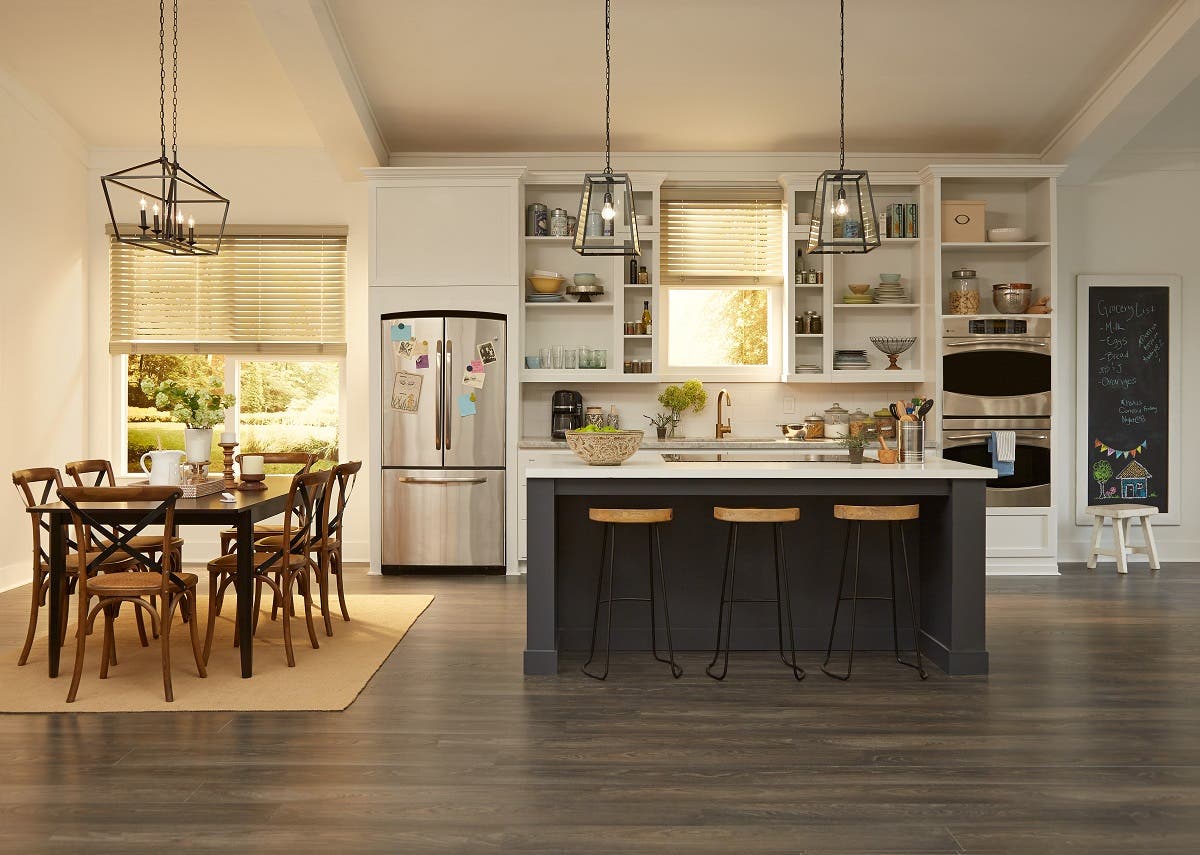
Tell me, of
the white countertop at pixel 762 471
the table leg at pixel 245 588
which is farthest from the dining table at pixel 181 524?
the white countertop at pixel 762 471

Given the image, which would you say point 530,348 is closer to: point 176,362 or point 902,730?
point 176,362

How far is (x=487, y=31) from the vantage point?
565 centimetres

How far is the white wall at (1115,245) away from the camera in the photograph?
714 centimetres

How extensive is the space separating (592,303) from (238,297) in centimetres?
275

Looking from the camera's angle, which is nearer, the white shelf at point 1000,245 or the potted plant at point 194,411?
the potted plant at point 194,411

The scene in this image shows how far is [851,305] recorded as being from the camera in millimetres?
6871

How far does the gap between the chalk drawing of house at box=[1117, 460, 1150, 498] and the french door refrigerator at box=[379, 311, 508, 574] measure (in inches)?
188

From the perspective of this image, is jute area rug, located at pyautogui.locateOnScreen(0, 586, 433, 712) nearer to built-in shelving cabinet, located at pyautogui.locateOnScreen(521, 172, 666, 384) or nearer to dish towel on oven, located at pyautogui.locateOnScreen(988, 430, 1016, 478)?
built-in shelving cabinet, located at pyautogui.locateOnScreen(521, 172, 666, 384)

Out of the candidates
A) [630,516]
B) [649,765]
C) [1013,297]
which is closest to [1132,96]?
[1013,297]

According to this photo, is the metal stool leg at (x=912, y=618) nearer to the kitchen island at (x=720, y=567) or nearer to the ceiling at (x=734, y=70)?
the kitchen island at (x=720, y=567)

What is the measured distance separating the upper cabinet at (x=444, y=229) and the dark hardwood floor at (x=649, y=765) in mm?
3134

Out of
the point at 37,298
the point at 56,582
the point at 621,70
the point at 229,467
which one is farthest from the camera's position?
the point at 37,298

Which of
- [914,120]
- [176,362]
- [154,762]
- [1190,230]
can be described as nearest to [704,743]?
[154,762]

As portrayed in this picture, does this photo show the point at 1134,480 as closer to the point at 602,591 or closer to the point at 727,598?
the point at 727,598
